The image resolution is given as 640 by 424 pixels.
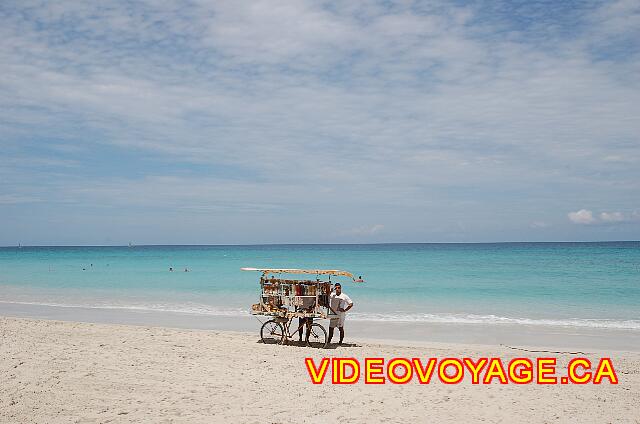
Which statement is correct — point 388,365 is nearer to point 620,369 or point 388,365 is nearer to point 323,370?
point 323,370

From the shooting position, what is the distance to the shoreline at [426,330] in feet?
50.0

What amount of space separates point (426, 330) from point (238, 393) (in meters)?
9.48

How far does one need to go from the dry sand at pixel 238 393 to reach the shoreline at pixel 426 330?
7.94ft

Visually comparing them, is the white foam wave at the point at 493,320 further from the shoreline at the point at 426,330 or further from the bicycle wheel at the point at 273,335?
the bicycle wheel at the point at 273,335

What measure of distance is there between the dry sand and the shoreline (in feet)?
7.94

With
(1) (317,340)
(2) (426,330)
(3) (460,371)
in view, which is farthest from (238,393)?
(2) (426,330)

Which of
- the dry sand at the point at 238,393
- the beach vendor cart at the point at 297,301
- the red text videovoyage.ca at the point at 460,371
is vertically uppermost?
the beach vendor cart at the point at 297,301

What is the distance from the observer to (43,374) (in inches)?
393

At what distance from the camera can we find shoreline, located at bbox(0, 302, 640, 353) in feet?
50.0

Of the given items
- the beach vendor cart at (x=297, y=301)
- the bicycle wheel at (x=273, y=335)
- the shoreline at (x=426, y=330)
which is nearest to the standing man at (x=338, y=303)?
the beach vendor cart at (x=297, y=301)

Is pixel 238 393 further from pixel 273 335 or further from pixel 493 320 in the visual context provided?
pixel 493 320

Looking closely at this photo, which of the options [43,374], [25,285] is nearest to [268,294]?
[43,374]

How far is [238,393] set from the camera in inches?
366

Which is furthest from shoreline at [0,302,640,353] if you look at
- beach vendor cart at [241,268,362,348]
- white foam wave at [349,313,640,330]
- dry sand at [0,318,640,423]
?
dry sand at [0,318,640,423]
